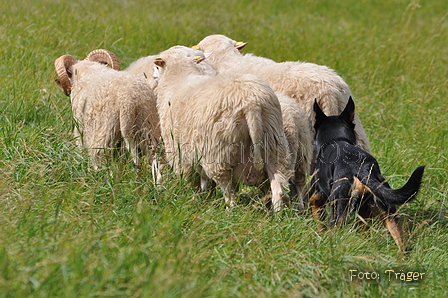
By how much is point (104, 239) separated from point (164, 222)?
1.56 ft

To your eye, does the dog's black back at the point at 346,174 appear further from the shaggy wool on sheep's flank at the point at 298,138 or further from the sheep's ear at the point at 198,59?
the sheep's ear at the point at 198,59

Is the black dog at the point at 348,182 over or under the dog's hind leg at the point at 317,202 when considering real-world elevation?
over

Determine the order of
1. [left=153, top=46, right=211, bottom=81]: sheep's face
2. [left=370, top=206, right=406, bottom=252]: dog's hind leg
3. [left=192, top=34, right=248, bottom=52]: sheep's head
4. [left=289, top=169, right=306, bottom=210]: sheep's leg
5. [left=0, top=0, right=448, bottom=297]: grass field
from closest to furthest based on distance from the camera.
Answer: [left=0, top=0, right=448, bottom=297]: grass field, [left=370, top=206, right=406, bottom=252]: dog's hind leg, [left=289, top=169, right=306, bottom=210]: sheep's leg, [left=153, top=46, right=211, bottom=81]: sheep's face, [left=192, top=34, right=248, bottom=52]: sheep's head

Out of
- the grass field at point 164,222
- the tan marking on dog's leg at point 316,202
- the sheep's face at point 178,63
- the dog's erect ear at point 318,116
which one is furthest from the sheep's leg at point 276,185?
the sheep's face at point 178,63

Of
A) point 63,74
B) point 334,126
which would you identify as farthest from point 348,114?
point 63,74

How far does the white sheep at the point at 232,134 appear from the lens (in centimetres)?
426

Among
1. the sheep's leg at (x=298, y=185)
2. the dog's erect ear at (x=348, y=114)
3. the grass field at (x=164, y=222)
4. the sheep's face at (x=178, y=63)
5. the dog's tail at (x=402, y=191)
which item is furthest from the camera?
the sheep's face at (x=178, y=63)

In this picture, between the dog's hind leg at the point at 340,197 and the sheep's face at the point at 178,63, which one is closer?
the dog's hind leg at the point at 340,197

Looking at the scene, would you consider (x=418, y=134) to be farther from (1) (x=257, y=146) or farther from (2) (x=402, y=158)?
(1) (x=257, y=146)

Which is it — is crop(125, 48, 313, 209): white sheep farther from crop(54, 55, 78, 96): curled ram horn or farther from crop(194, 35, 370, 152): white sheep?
crop(54, 55, 78, 96): curled ram horn

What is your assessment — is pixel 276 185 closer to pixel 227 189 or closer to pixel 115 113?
pixel 227 189

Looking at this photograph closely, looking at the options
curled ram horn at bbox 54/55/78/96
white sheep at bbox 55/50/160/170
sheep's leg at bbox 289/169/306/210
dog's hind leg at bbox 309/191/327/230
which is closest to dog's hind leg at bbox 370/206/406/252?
dog's hind leg at bbox 309/191/327/230

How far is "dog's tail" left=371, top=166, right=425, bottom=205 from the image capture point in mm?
3918

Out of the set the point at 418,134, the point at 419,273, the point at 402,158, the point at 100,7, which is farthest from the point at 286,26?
the point at 419,273
